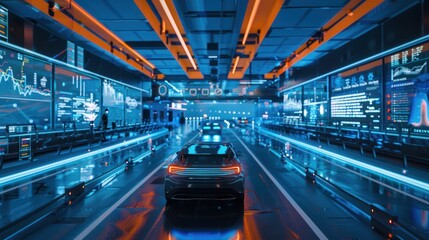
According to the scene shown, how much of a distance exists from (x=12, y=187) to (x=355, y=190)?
8622 millimetres

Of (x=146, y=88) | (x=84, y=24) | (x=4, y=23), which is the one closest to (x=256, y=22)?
(x=84, y=24)

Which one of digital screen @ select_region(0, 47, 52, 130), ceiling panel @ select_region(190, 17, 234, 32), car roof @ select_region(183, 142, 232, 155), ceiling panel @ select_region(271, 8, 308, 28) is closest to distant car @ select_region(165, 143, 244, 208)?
car roof @ select_region(183, 142, 232, 155)

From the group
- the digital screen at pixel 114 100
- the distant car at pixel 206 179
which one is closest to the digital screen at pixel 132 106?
the digital screen at pixel 114 100

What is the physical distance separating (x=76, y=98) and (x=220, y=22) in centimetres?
1051

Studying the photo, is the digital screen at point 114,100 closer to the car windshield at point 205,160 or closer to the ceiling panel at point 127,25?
the ceiling panel at point 127,25

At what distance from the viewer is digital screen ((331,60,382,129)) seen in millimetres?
16297

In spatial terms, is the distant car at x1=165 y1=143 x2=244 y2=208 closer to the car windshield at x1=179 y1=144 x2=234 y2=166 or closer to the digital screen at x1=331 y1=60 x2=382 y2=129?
the car windshield at x1=179 y1=144 x2=234 y2=166

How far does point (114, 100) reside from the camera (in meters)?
26.7

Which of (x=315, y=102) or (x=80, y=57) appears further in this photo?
(x=315, y=102)

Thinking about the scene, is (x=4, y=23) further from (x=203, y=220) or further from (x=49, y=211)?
(x=203, y=220)

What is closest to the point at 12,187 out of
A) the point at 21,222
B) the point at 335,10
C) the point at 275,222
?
the point at 21,222

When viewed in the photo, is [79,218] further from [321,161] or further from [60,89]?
[60,89]

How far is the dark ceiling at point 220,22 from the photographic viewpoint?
467 inches

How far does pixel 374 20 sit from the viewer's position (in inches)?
552
